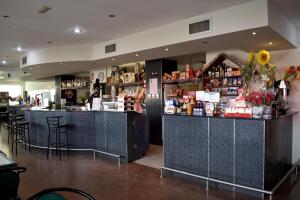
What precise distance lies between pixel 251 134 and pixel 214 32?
207cm

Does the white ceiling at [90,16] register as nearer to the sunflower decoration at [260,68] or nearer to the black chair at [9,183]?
the sunflower decoration at [260,68]

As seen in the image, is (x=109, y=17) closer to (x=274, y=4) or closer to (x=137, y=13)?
(x=137, y=13)

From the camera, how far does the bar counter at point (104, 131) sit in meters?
5.34

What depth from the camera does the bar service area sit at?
347 centimetres

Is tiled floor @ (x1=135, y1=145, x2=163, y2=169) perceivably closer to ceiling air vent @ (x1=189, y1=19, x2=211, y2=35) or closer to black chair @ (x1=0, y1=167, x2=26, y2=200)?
ceiling air vent @ (x1=189, y1=19, x2=211, y2=35)

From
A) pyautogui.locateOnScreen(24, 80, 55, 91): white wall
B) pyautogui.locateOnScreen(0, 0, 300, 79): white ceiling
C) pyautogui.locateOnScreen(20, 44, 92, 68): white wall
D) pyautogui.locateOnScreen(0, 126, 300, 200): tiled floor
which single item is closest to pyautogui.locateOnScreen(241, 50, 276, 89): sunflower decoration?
pyautogui.locateOnScreen(0, 0, 300, 79): white ceiling

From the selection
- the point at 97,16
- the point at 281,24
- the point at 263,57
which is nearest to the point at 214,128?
the point at 263,57

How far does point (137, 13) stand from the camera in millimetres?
4625

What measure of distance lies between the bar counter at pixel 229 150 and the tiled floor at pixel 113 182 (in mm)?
218

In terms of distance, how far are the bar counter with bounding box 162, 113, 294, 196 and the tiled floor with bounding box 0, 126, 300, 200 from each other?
218 millimetres

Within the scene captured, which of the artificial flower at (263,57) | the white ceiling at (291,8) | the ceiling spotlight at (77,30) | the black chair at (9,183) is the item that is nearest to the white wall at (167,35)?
the white ceiling at (291,8)

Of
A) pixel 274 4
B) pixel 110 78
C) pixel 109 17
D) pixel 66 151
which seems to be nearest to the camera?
pixel 274 4

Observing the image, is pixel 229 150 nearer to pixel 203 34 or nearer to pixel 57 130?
pixel 203 34

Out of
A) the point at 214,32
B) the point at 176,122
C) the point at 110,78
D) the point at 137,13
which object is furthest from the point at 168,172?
the point at 110,78
